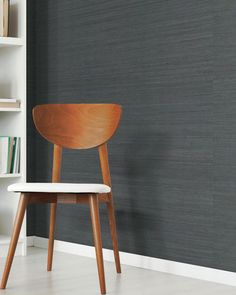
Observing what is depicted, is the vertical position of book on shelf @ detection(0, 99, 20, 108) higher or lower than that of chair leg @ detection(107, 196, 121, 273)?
higher

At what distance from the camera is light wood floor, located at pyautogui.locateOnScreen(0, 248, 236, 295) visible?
3.23 meters

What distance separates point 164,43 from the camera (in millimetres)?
3713

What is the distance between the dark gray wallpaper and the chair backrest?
294mm

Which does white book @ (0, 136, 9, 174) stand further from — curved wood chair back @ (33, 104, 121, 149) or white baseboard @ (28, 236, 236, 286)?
white baseboard @ (28, 236, 236, 286)

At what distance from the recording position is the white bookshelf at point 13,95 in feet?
13.6

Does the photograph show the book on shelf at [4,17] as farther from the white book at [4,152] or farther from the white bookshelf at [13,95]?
the white book at [4,152]

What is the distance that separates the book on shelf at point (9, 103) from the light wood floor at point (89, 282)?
0.89m

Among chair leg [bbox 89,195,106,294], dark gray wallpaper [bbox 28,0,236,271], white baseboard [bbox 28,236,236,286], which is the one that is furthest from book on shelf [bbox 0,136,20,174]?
chair leg [bbox 89,195,106,294]

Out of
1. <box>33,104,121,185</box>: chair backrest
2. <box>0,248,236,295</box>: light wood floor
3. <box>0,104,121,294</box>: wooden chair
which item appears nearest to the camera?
<box>0,248,236,295</box>: light wood floor

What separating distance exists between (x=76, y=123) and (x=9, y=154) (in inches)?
24.6

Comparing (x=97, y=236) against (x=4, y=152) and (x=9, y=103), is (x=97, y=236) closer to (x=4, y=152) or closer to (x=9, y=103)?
(x=4, y=152)

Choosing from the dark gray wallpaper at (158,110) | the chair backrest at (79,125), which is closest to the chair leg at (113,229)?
the chair backrest at (79,125)

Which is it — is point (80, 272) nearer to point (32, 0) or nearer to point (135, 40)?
point (135, 40)

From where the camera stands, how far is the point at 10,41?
13.4 feet
